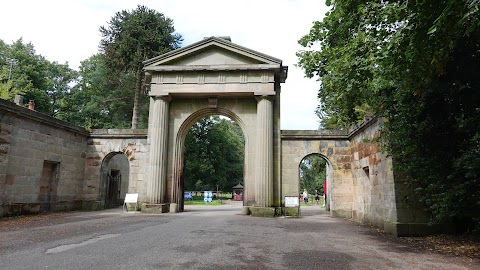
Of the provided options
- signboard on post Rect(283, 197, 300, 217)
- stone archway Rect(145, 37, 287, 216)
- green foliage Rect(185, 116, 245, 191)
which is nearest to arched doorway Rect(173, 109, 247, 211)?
green foliage Rect(185, 116, 245, 191)

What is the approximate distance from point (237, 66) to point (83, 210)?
34.6ft

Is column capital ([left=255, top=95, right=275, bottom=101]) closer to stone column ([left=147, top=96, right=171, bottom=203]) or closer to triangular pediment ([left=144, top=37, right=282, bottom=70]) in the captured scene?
triangular pediment ([left=144, top=37, right=282, bottom=70])

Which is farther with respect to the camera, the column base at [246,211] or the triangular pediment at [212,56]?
the triangular pediment at [212,56]

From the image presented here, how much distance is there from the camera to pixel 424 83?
23.5 ft

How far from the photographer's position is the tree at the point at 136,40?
26.1 m

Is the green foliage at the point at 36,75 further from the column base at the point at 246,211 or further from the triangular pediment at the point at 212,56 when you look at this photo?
the column base at the point at 246,211

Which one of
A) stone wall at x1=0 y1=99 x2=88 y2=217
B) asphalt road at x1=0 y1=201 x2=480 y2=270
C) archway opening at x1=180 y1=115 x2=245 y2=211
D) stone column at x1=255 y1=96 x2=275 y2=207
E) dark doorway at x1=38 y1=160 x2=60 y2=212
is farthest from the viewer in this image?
archway opening at x1=180 y1=115 x2=245 y2=211

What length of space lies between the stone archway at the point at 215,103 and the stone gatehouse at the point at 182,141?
5cm

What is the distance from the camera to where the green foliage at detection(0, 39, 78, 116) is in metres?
31.5

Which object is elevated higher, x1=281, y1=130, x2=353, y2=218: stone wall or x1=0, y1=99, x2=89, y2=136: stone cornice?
x1=0, y1=99, x2=89, y2=136: stone cornice

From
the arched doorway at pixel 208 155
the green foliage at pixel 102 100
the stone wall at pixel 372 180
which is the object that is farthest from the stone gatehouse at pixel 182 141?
the arched doorway at pixel 208 155

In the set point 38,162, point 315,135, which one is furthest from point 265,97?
point 38,162

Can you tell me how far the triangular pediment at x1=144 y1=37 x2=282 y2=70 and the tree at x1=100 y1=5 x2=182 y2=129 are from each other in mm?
10271

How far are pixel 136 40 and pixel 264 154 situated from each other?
53.6 ft
